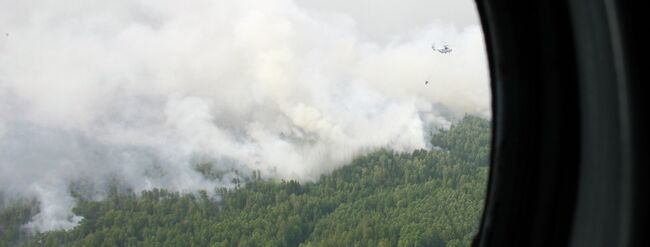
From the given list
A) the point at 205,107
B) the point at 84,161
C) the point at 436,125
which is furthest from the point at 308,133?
the point at 84,161

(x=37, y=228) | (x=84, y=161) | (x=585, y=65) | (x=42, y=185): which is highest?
(x=84, y=161)

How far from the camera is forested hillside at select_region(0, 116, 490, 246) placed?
2327 centimetres

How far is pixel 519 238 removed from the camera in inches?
20.4

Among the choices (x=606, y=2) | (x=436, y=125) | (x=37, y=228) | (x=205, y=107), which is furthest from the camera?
(x=205, y=107)

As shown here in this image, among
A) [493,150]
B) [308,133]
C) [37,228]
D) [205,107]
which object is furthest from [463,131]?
[493,150]

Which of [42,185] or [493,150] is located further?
[42,185]

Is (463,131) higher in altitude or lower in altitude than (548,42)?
higher

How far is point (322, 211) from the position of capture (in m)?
26.4

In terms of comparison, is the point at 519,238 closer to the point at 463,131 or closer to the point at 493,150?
the point at 493,150

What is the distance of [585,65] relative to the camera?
18.1 inches

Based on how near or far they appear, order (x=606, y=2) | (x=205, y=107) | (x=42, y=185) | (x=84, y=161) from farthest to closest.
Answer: (x=205, y=107) < (x=84, y=161) < (x=42, y=185) < (x=606, y=2)

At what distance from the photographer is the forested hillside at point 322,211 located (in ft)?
76.3

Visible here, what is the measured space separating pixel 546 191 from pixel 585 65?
11 centimetres

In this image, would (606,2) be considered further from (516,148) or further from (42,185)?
(42,185)
